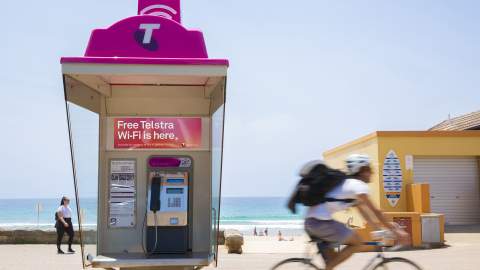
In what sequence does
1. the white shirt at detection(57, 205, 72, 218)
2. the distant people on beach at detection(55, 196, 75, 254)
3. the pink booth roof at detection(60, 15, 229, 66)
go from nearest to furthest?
the pink booth roof at detection(60, 15, 229, 66) → the distant people on beach at detection(55, 196, 75, 254) → the white shirt at detection(57, 205, 72, 218)

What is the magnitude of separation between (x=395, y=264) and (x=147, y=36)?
159 inches

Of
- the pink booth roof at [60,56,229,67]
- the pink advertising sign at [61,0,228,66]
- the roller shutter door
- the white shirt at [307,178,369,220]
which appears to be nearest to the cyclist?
the white shirt at [307,178,369,220]

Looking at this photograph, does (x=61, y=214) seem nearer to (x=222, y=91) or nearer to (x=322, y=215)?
(x=222, y=91)

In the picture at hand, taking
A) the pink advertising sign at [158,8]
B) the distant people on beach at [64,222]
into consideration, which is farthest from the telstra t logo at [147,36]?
the distant people on beach at [64,222]

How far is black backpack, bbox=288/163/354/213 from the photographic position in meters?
5.57

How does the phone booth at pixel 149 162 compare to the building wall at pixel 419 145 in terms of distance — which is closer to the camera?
the phone booth at pixel 149 162

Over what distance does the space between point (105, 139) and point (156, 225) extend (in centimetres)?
141

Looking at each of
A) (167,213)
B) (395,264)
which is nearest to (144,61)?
(167,213)

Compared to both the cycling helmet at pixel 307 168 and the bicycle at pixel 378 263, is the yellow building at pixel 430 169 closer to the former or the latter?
the bicycle at pixel 378 263

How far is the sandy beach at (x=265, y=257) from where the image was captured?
36.6 feet

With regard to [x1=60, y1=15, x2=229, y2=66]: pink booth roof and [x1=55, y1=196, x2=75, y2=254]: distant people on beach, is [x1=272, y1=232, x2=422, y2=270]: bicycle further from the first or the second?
[x1=55, y1=196, x2=75, y2=254]: distant people on beach

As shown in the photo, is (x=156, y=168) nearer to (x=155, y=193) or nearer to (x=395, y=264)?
(x=155, y=193)

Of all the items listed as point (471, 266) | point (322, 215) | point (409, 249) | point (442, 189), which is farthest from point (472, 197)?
point (322, 215)

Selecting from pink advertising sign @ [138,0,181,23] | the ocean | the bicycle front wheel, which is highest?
pink advertising sign @ [138,0,181,23]
